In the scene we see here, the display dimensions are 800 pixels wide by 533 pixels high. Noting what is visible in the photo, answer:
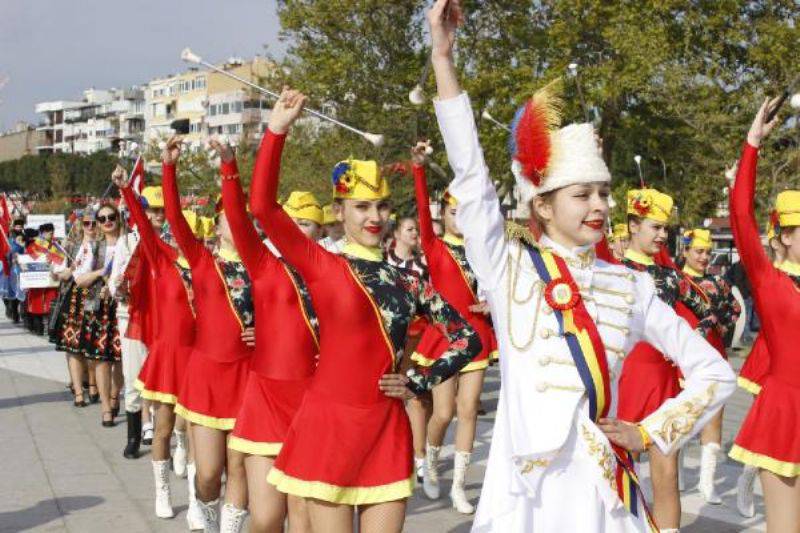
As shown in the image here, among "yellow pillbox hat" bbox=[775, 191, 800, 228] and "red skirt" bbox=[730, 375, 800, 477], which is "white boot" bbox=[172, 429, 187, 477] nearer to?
"red skirt" bbox=[730, 375, 800, 477]

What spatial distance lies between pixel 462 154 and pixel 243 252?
277 centimetres

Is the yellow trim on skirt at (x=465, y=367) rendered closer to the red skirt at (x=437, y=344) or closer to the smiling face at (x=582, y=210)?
the red skirt at (x=437, y=344)

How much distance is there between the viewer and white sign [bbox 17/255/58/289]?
2161cm

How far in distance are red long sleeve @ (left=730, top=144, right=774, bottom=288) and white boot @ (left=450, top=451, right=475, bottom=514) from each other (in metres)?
3.12

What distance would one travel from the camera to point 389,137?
34812mm

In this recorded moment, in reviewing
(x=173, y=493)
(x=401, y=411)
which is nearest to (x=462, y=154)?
(x=401, y=411)

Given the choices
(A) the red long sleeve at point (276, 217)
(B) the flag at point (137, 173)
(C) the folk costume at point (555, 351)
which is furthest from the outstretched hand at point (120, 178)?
(C) the folk costume at point (555, 351)

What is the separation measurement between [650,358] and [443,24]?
4234 millimetres

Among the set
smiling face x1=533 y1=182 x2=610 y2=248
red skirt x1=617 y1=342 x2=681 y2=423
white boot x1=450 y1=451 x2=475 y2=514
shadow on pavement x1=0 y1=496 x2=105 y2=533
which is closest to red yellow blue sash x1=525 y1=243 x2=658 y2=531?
smiling face x1=533 y1=182 x2=610 y2=248

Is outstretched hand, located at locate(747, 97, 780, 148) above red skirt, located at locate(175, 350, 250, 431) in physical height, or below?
above

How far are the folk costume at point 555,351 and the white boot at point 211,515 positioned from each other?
10.6ft

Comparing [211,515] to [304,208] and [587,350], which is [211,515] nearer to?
[304,208]

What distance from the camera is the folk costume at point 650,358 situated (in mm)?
7074

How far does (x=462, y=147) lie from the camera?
11.3 ft
